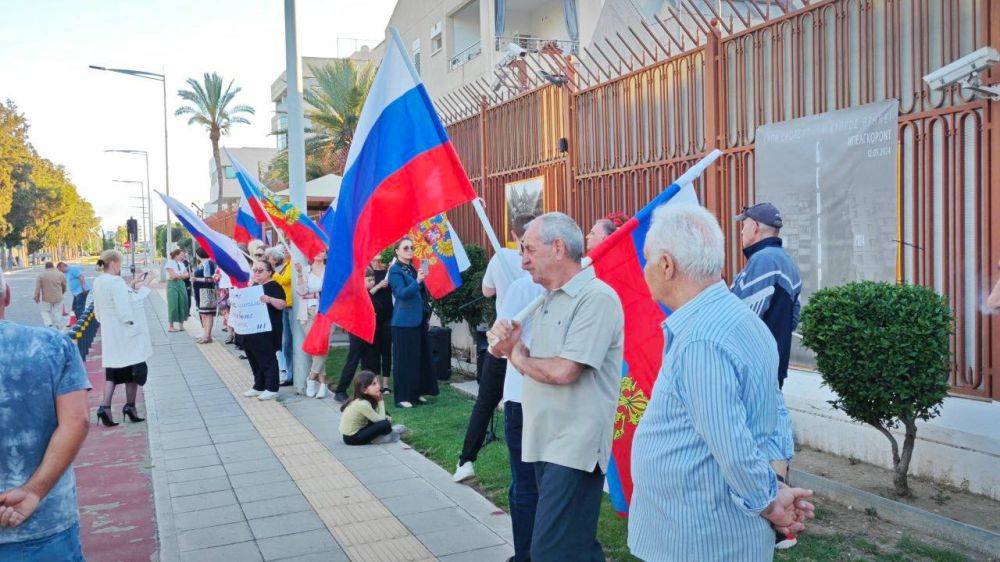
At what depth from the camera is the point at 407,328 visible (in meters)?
9.47

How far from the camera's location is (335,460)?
7398 mm

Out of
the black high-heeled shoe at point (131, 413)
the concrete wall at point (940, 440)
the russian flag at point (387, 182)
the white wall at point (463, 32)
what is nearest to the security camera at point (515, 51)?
the russian flag at point (387, 182)

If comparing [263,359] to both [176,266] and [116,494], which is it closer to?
[116,494]

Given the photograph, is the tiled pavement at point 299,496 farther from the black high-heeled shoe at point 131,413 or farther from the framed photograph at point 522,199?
the framed photograph at point 522,199

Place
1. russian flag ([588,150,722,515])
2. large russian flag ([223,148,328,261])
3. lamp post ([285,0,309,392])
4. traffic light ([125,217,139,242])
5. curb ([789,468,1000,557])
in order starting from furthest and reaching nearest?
1. traffic light ([125,217,139,242])
2. lamp post ([285,0,309,392])
3. large russian flag ([223,148,328,261])
4. curb ([789,468,1000,557])
5. russian flag ([588,150,722,515])

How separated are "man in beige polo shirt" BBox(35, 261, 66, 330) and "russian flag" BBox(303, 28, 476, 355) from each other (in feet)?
51.7

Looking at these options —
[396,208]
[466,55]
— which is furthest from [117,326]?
[466,55]

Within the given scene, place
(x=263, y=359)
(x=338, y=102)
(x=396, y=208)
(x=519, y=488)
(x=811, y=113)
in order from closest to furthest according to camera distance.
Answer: (x=519, y=488) < (x=396, y=208) < (x=811, y=113) < (x=263, y=359) < (x=338, y=102)

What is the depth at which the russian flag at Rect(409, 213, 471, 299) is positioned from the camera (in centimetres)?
945

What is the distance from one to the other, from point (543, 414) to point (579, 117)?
7186 millimetres

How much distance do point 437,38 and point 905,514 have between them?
23.9 metres

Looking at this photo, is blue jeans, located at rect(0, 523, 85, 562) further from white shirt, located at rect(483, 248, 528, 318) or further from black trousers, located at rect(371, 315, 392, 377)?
black trousers, located at rect(371, 315, 392, 377)

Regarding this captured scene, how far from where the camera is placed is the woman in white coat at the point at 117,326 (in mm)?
9031

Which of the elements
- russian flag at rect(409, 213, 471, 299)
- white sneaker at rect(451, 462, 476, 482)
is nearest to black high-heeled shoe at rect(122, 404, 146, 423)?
russian flag at rect(409, 213, 471, 299)
